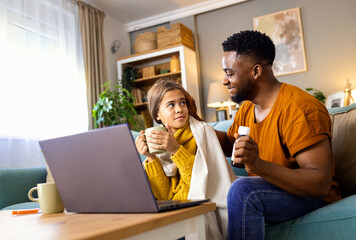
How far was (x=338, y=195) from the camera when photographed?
4.19 ft

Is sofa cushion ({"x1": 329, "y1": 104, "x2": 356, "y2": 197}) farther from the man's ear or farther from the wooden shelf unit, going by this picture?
the wooden shelf unit

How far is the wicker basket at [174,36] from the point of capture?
437 cm

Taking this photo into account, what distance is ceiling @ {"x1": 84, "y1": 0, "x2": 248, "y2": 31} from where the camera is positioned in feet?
14.9

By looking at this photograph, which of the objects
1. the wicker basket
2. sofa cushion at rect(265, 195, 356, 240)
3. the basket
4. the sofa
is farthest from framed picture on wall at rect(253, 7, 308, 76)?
sofa cushion at rect(265, 195, 356, 240)

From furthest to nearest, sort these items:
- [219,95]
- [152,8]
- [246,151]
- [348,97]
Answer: [152,8] < [219,95] < [348,97] < [246,151]

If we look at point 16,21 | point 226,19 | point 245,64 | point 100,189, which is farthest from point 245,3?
point 100,189

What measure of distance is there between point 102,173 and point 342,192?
3.73ft

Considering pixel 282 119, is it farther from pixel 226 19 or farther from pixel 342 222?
pixel 226 19

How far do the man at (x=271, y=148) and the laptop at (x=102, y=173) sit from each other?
0.26 m

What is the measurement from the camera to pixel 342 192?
4.79ft

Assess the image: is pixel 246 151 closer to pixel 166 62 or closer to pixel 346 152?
pixel 346 152

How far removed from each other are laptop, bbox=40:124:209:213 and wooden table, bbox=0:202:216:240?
0.03m

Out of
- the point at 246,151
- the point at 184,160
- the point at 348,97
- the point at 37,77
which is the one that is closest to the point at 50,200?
the point at 184,160

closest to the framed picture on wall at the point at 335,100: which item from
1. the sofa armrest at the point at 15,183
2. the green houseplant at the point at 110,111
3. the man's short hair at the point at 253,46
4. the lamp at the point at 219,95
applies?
the lamp at the point at 219,95
